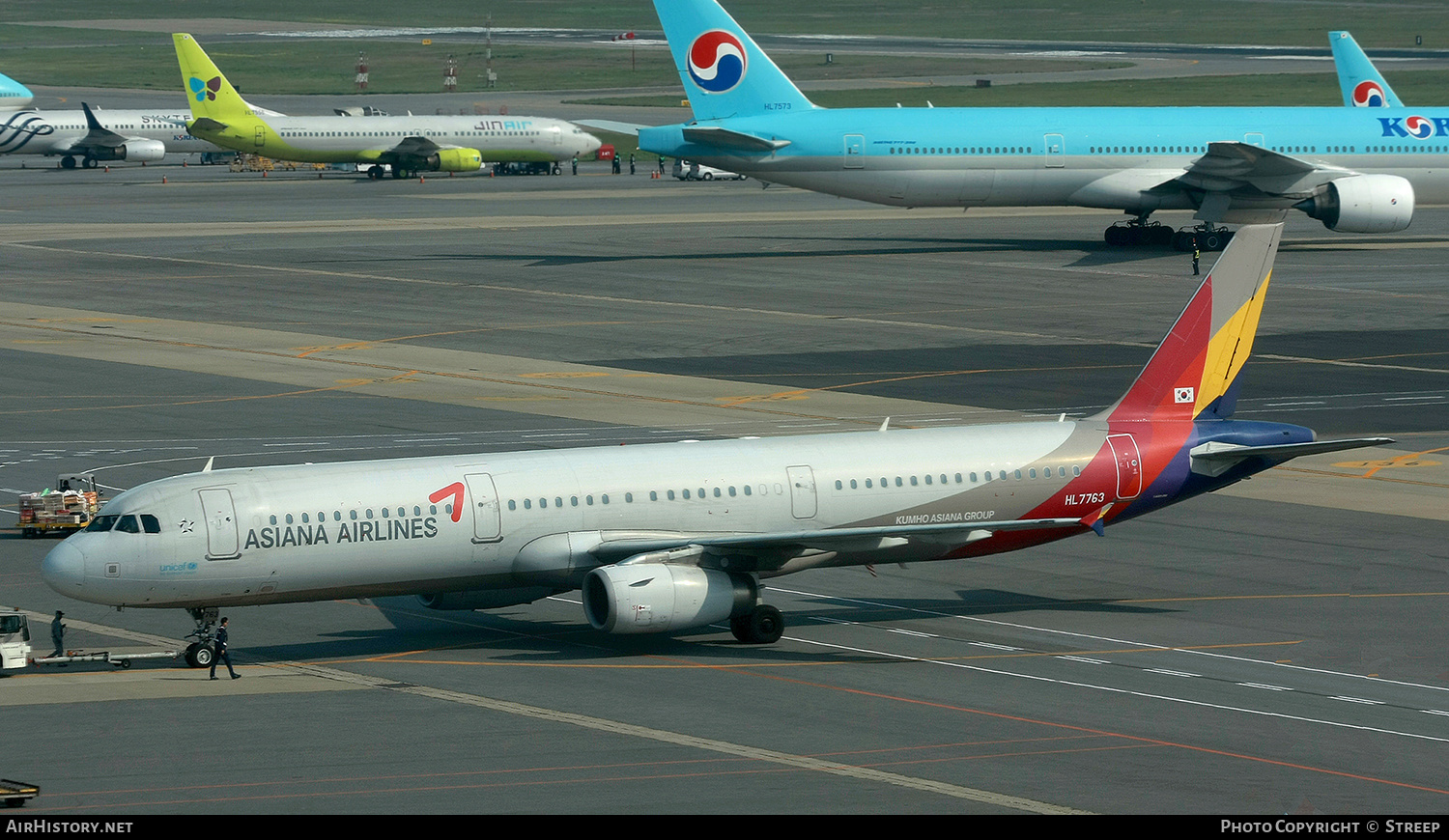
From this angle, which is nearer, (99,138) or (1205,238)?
(1205,238)

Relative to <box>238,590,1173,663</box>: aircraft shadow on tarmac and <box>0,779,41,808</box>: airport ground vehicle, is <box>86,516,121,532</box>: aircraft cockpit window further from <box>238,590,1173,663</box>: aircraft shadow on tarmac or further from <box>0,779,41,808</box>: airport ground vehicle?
<box>0,779,41,808</box>: airport ground vehicle

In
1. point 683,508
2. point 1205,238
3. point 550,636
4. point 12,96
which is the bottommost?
point 550,636

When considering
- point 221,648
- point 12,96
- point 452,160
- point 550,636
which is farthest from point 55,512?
point 12,96

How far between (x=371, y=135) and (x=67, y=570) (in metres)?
129

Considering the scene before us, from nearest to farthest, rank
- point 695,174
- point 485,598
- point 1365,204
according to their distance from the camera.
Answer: point 485,598
point 1365,204
point 695,174

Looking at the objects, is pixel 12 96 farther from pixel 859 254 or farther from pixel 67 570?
pixel 67 570

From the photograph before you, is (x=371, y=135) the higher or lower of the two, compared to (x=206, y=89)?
lower

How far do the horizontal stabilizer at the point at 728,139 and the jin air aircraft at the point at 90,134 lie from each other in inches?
3343

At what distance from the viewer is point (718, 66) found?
3915 inches

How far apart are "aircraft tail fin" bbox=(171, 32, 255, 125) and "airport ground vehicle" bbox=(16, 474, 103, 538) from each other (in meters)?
108

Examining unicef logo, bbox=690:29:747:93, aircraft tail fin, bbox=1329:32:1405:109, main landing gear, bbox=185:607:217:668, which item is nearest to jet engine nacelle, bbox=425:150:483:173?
unicef logo, bbox=690:29:747:93

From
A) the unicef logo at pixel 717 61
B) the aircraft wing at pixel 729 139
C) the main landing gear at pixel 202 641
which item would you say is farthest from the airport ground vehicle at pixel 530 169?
the main landing gear at pixel 202 641
